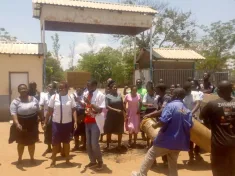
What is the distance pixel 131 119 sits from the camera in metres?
6.78

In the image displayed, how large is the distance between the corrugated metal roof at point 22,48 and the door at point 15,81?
996mm

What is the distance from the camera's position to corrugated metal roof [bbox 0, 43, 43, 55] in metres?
11.8

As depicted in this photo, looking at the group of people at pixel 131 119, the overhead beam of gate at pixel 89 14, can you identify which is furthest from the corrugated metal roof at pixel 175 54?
the group of people at pixel 131 119

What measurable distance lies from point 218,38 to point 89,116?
26348 mm

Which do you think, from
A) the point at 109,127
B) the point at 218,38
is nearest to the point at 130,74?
the point at 218,38

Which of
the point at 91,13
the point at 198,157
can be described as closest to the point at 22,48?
the point at 91,13

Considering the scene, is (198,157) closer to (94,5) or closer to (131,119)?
(131,119)

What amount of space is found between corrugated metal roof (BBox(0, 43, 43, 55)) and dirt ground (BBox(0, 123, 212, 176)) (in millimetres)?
6050

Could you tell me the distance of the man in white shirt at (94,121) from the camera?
5.09 meters

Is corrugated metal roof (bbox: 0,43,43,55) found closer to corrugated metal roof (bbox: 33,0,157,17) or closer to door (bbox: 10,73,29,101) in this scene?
door (bbox: 10,73,29,101)

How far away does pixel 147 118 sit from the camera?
204 inches

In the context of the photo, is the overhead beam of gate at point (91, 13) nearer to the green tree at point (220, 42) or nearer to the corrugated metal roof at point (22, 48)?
the corrugated metal roof at point (22, 48)

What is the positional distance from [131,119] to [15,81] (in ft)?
23.2

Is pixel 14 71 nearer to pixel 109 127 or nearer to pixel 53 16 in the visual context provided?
pixel 53 16
